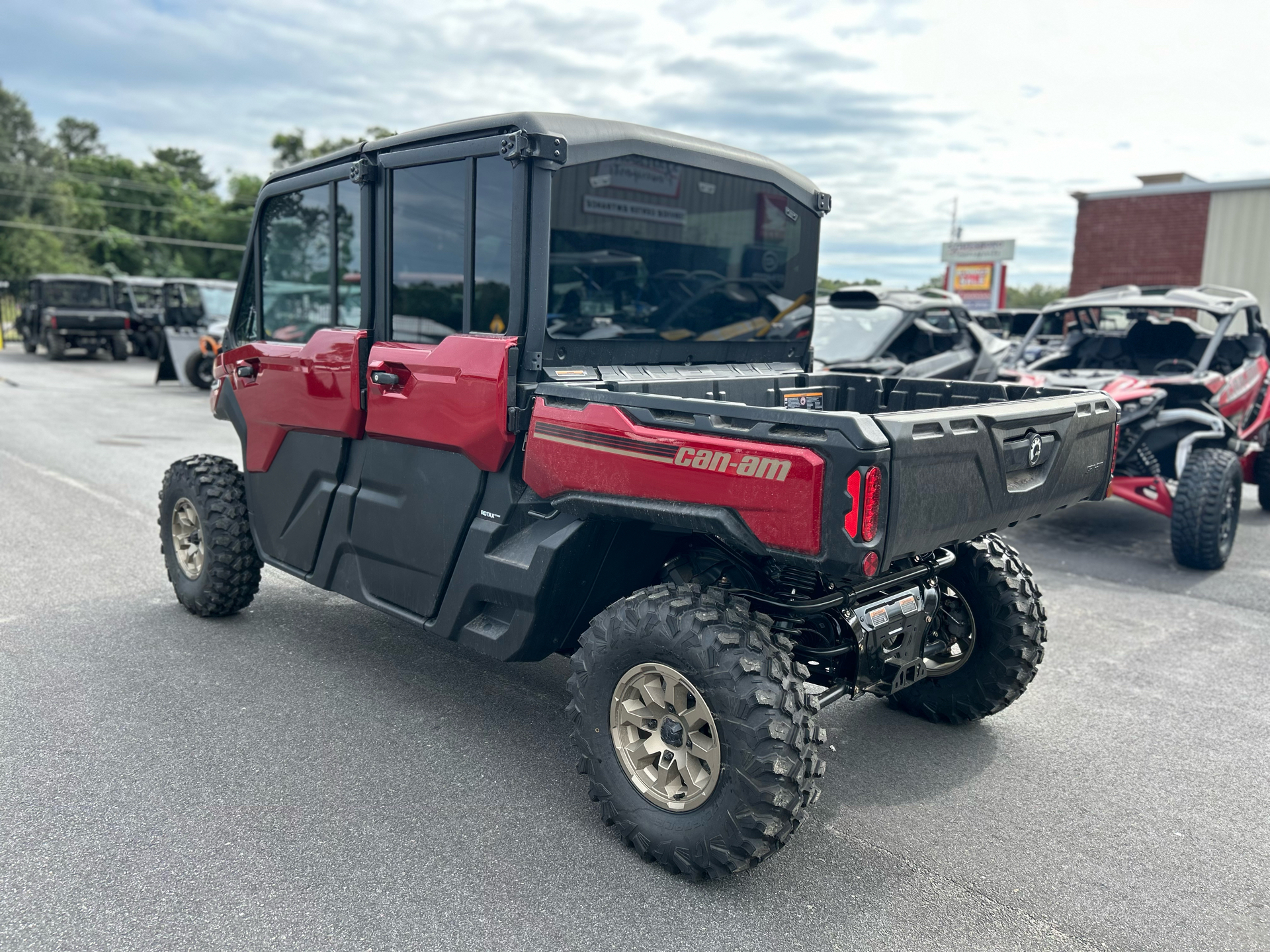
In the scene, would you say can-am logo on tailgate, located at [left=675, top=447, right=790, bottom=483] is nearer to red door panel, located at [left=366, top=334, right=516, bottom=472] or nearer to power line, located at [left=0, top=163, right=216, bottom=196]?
red door panel, located at [left=366, top=334, right=516, bottom=472]

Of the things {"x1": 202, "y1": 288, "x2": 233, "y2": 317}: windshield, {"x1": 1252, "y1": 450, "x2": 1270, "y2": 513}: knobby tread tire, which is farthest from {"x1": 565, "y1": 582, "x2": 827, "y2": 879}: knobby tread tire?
{"x1": 202, "y1": 288, "x2": 233, "y2": 317}: windshield

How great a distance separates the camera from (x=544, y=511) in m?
3.48

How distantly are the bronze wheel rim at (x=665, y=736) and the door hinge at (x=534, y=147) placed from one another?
171 cm

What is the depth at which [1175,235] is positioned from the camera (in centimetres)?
2520

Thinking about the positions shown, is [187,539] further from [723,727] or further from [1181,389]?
[1181,389]

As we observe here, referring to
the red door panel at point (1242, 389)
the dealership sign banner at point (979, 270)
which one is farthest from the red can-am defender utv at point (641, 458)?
the dealership sign banner at point (979, 270)

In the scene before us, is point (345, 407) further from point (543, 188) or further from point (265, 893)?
point (265, 893)

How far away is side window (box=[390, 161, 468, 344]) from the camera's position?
3.67m

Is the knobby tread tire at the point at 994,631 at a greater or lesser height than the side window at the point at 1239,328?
lesser

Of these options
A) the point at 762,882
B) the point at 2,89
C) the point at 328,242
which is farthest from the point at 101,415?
the point at 2,89

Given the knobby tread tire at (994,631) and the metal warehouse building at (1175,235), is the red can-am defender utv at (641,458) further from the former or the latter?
the metal warehouse building at (1175,235)

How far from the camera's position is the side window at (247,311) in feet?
16.2

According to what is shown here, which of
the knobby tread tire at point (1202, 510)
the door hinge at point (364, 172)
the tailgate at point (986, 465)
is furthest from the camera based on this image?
the knobby tread tire at point (1202, 510)

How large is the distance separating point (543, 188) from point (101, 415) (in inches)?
496
